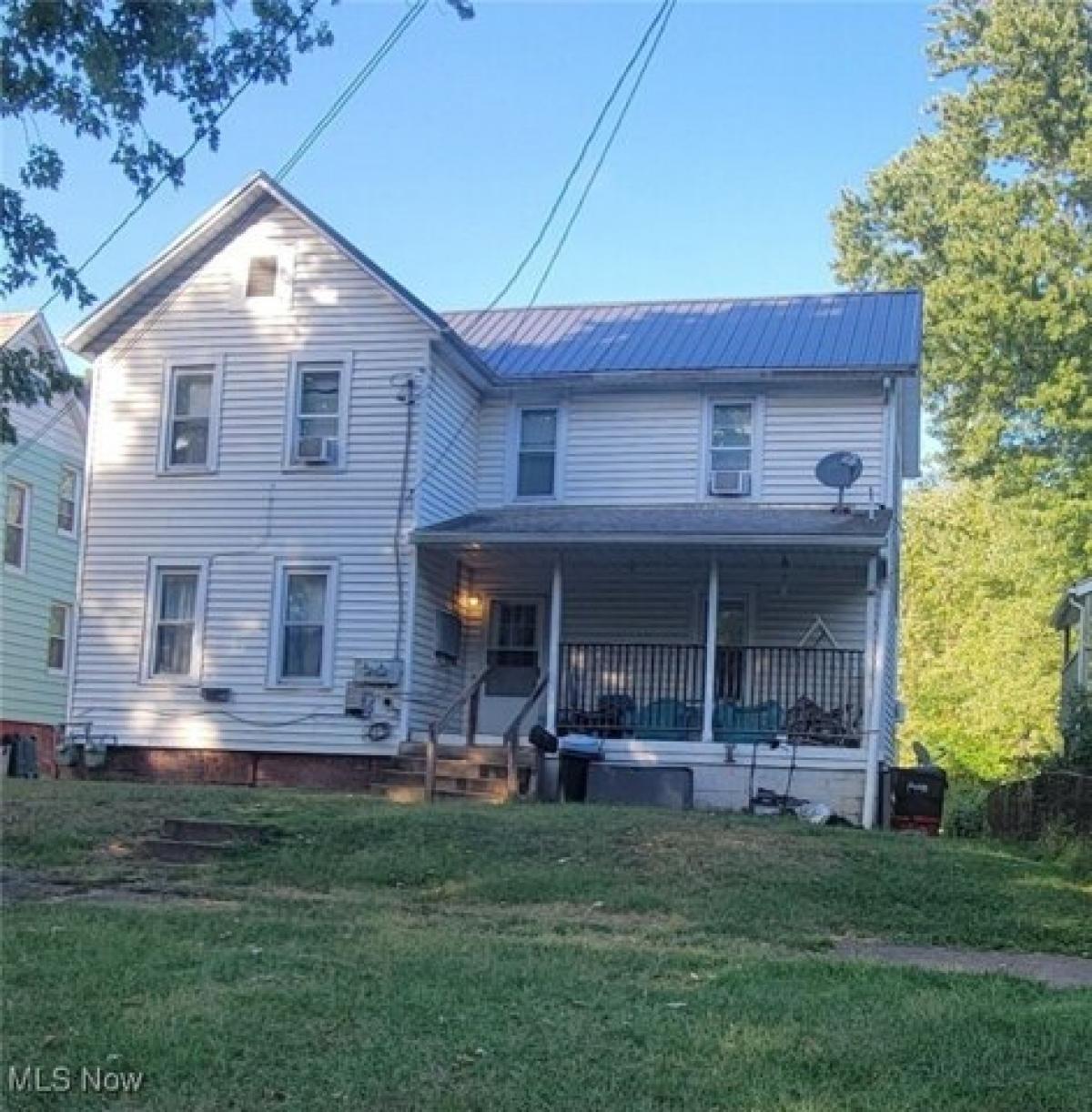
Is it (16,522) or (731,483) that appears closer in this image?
(731,483)

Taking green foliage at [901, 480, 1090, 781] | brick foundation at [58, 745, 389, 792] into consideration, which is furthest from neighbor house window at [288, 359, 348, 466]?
green foliage at [901, 480, 1090, 781]

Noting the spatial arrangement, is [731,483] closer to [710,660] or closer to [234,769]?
[710,660]

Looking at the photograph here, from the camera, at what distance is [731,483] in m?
18.0

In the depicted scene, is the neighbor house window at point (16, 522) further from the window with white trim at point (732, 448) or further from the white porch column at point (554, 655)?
the window with white trim at point (732, 448)

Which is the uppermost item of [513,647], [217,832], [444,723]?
[513,647]

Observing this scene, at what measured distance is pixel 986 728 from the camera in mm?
32594

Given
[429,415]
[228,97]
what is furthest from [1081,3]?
[228,97]

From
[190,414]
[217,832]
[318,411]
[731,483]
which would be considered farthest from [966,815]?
[217,832]

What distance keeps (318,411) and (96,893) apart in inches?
375

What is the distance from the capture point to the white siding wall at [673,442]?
17688 mm

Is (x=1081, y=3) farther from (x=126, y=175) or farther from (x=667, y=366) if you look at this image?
(x=126, y=175)

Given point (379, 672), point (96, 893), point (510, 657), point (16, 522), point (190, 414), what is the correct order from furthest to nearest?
point (16, 522), point (510, 657), point (190, 414), point (379, 672), point (96, 893)

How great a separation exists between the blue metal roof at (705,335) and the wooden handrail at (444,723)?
4176 mm

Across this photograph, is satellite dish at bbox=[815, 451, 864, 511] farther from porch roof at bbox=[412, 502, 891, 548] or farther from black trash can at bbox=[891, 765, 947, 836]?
black trash can at bbox=[891, 765, 947, 836]
